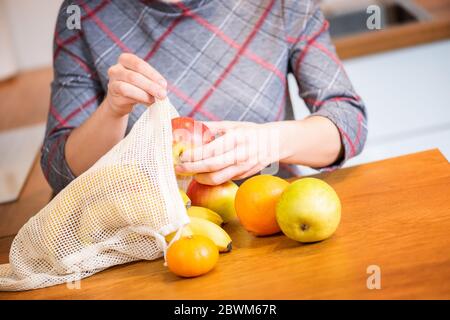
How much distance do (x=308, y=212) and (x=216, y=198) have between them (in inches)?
6.5

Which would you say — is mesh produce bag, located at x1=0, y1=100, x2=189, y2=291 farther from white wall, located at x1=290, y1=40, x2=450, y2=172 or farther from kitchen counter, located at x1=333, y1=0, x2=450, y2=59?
kitchen counter, located at x1=333, y1=0, x2=450, y2=59

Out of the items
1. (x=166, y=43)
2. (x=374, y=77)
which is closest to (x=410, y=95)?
(x=374, y=77)

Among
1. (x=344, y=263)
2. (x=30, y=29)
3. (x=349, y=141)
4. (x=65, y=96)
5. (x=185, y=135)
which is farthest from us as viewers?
(x=30, y=29)

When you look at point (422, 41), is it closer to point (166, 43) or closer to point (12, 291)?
point (166, 43)

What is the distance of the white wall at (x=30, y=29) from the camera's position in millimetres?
2562

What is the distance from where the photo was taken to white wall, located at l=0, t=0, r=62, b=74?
2562 mm

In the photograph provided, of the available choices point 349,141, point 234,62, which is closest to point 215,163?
point 349,141

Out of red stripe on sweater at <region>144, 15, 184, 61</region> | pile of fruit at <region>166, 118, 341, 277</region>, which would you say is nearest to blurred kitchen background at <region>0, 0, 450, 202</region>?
red stripe on sweater at <region>144, 15, 184, 61</region>

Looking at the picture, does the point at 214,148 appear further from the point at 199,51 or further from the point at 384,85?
the point at 384,85

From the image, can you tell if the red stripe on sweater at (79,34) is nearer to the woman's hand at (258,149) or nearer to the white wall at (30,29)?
the woman's hand at (258,149)

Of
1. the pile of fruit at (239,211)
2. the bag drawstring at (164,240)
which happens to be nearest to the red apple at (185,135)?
the pile of fruit at (239,211)

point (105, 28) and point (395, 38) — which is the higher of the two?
point (105, 28)

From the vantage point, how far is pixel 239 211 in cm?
92
